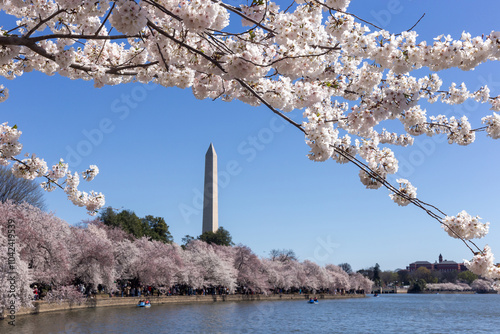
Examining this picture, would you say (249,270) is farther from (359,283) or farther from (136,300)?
(359,283)

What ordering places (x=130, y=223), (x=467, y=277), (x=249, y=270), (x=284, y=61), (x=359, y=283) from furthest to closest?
(x=467, y=277), (x=359, y=283), (x=249, y=270), (x=130, y=223), (x=284, y=61)

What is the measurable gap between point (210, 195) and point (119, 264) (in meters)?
15.2

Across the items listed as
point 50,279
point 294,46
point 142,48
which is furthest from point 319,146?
point 50,279

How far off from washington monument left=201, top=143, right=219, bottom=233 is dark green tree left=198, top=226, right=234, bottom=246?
1.52 metres

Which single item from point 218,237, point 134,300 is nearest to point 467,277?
point 218,237

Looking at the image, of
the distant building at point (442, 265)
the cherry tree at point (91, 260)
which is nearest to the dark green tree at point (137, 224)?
the cherry tree at point (91, 260)

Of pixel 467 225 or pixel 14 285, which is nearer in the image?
pixel 467 225

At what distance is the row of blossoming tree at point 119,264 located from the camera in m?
25.0

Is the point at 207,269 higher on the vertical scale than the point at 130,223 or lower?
lower

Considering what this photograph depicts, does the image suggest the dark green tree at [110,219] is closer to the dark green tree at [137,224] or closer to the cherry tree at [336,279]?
the dark green tree at [137,224]

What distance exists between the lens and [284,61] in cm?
410

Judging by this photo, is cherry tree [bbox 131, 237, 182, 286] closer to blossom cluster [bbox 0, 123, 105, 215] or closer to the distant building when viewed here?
blossom cluster [bbox 0, 123, 105, 215]

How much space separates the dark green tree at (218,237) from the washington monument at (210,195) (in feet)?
4.97

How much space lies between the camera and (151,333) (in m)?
20.3
